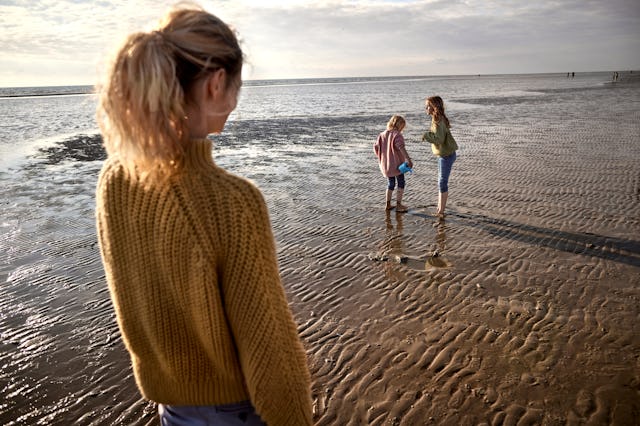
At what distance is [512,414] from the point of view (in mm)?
3547

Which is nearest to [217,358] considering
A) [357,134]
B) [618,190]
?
[618,190]

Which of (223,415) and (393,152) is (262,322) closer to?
(223,415)

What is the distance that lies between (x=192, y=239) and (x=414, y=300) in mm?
4417

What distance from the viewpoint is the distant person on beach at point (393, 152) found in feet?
27.2

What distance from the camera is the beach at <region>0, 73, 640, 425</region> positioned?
3787 millimetres

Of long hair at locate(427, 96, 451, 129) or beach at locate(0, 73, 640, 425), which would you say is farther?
long hair at locate(427, 96, 451, 129)

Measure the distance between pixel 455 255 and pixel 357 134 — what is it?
1432 cm

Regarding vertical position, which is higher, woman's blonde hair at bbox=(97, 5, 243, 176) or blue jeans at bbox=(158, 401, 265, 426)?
woman's blonde hair at bbox=(97, 5, 243, 176)

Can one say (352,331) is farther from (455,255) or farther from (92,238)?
(92,238)

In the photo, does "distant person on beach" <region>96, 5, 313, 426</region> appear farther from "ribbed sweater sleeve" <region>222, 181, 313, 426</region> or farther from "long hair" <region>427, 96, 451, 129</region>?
"long hair" <region>427, 96, 451, 129</region>

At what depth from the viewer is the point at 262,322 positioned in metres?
1.43

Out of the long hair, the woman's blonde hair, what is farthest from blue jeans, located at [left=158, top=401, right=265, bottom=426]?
the long hair

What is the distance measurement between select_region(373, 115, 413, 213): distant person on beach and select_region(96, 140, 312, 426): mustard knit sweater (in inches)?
277

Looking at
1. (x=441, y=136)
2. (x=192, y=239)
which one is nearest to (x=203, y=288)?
(x=192, y=239)
